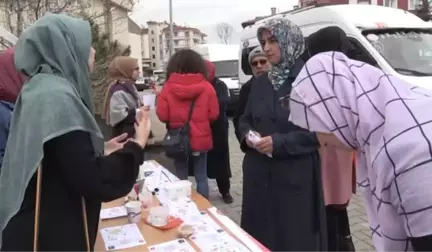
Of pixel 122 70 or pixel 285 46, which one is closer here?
pixel 285 46

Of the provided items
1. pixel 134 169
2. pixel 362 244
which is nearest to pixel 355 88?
pixel 134 169

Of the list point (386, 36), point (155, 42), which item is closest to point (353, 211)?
point (386, 36)

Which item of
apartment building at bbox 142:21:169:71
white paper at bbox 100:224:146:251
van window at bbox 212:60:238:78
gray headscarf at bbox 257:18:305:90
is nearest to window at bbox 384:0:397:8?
van window at bbox 212:60:238:78

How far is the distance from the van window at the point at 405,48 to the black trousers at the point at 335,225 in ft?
12.5

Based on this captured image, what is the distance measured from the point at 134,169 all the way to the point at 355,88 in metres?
0.80

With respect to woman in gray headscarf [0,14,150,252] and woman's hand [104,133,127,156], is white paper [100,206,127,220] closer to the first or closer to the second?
woman's hand [104,133,127,156]

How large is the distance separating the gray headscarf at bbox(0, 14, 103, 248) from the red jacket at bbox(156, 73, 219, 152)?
7.92 ft

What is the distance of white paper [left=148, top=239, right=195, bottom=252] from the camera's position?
1832 millimetres

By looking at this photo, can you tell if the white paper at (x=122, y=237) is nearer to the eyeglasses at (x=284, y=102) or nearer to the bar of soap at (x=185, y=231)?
the bar of soap at (x=185, y=231)

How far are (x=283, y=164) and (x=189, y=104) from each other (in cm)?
176

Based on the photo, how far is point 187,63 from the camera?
3.97m

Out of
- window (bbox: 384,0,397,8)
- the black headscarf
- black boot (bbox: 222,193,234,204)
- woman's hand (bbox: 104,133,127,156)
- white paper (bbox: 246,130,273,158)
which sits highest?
window (bbox: 384,0,397,8)

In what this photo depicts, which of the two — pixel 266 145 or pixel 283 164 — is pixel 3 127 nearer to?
pixel 266 145

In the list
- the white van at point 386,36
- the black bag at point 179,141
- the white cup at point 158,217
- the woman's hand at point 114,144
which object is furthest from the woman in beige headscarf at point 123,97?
the white van at point 386,36
